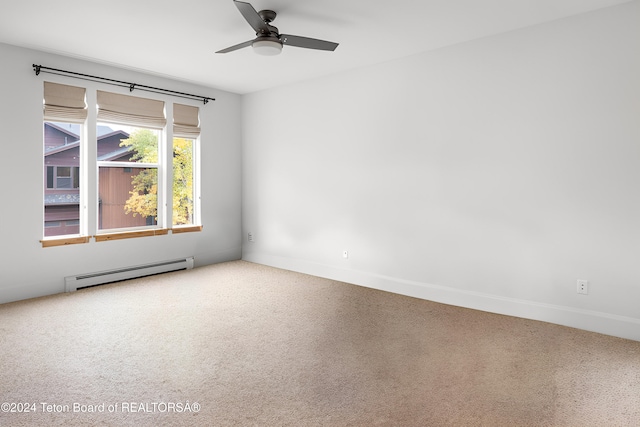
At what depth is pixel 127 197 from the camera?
5117 millimetres

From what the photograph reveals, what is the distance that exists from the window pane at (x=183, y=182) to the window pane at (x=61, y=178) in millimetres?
1230

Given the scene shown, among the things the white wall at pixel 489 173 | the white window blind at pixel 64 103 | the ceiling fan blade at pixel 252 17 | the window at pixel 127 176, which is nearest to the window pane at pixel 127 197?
the window at pixel 127 176

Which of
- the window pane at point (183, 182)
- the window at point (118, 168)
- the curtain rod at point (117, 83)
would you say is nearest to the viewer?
the curtain rod at point (117, 83)

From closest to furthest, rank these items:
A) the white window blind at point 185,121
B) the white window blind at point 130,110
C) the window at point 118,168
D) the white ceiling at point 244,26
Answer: the white ceiling at point 244,26
the window at point 118,168
the white window blind at point 130,110
the white window blind at point 185,121

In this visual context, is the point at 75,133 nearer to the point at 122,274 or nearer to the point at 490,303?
the point at 122,274

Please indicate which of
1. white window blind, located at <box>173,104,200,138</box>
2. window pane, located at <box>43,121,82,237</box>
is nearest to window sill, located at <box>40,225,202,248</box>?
window pane, located at <box>43,121,82,237</box>

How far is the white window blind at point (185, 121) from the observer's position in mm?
5488

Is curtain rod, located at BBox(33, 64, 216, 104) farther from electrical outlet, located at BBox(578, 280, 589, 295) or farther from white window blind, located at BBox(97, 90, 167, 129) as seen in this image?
electrical outlet, located at BBox(578, 280, 589, 295)

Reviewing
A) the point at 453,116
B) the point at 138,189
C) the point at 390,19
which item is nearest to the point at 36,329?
the point at 138,189

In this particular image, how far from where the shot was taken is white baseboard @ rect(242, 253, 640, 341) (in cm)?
326

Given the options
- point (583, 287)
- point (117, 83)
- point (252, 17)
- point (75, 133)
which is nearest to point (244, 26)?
point (252, 17)

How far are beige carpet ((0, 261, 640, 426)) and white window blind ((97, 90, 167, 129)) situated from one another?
220 centimetres

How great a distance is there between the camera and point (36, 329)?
3.36 meters

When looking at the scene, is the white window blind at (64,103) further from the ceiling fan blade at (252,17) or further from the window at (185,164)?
the ceiling fan blade at (252,17)
